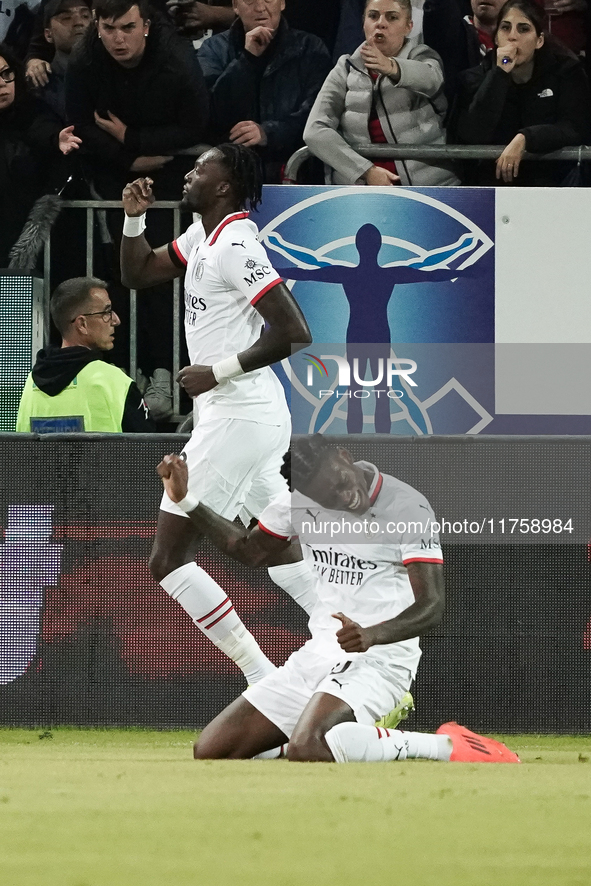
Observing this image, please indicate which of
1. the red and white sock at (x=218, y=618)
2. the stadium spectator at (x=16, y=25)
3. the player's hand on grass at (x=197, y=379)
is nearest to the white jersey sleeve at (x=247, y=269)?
the player's hand on grass at (x=197, y=379)

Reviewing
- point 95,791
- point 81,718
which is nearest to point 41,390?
point 81,718

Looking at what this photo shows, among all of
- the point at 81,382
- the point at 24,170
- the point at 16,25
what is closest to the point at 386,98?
the point at 24,170

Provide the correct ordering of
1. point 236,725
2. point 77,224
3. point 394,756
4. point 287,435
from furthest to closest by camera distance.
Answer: point 77,224
point 287,435
point 236,725
point 394,756

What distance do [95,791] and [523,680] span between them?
311cm

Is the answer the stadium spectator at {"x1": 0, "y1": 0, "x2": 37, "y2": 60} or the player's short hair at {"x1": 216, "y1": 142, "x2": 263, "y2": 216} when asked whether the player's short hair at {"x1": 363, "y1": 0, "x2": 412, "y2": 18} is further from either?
the stadium spectator at {"x1": 0, "y1": 0, "x2": 37, "y2": 60}

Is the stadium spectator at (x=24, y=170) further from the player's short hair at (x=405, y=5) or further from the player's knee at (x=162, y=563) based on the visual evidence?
the player's knee at (x=162, y=563)

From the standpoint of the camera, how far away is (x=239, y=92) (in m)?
7.63

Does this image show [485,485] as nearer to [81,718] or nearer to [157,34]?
[81,718]

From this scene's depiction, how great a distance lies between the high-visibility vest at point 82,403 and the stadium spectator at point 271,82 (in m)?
1.49

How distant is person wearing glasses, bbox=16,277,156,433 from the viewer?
6.90 meters

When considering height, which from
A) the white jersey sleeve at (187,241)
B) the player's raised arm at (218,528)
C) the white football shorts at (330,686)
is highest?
the white jersey sleeve at (187,241)

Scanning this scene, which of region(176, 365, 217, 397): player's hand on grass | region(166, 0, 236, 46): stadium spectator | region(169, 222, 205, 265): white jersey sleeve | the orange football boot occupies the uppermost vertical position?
region(166, 0, 236, 46): stadium spectator

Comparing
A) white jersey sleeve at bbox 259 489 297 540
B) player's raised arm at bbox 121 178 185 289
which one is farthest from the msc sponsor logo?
white jersey sleeve at bbox 259 489 297 540

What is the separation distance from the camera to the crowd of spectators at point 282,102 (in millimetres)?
7398
